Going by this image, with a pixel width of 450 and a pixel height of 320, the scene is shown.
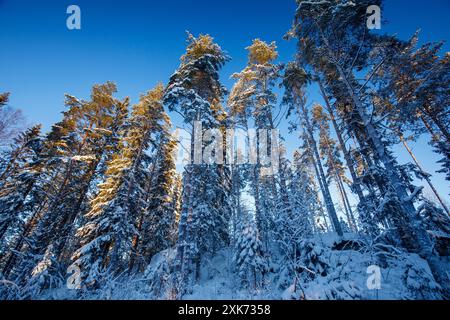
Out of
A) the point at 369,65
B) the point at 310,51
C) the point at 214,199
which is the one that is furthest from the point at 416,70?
the point at 214,199

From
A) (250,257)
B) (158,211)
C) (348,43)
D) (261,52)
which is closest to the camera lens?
(250,257)

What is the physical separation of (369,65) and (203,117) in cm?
1013

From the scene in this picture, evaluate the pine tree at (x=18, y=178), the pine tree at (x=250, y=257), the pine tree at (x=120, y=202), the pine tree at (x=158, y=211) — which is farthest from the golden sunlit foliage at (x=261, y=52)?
the pine tree at (x=18, y=178)

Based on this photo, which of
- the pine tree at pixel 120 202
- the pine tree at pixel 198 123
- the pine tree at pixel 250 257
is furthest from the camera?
the pine tree at pixel 198 123

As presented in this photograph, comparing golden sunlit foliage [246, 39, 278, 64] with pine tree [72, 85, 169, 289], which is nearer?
pine tree [72, 85, 169, 289]

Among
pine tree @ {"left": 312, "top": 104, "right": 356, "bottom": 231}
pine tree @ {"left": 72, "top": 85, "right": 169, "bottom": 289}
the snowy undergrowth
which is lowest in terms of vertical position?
the snowy undergrowth

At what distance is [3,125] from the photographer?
1088 cm

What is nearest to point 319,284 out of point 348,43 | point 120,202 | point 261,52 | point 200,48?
point 120,202

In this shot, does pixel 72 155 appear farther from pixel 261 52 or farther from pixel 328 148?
pixel 328 148

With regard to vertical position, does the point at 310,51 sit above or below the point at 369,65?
above

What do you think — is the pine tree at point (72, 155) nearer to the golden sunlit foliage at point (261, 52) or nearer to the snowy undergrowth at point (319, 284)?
the snowy undergrowth at point (319, 284)

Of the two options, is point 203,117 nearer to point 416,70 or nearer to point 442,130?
point 416,70

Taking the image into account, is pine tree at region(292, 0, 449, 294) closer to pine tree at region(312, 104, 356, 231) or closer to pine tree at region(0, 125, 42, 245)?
pine tree at region(312, 104, 356, 231)

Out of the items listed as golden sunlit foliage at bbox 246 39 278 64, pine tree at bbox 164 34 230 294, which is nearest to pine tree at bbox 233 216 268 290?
pine tree at bbox 164 34 230 294
